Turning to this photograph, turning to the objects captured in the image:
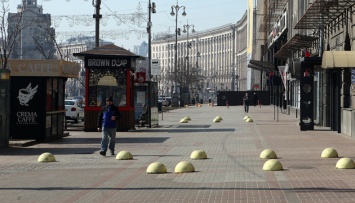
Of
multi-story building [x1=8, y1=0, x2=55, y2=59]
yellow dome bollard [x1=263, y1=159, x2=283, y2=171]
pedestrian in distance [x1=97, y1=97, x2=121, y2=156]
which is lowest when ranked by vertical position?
yellow dome bollard [x1=263, y1=159, x2=283, y2=171]

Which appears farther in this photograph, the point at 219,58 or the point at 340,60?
the point at 219,58

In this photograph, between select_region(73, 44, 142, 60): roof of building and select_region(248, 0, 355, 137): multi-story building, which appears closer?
select_region(248, 0, 355, 137): multi-story building

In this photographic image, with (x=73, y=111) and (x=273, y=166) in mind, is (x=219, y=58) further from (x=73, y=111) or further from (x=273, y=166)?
(x=273, y=166)

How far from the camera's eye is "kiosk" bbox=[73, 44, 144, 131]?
3388cm

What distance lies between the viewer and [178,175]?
17078 mm

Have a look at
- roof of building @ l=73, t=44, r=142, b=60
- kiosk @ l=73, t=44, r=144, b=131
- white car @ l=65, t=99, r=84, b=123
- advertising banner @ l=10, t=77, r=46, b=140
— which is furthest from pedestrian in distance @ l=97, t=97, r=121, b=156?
white car @ l=65, t=99, r=84, b=123

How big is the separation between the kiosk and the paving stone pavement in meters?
5.24

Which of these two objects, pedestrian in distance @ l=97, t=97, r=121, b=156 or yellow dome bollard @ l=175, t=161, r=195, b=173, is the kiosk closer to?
pedestrian in distance @ l=97, t=97, r=121, b=156

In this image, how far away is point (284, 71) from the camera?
44.8 metres

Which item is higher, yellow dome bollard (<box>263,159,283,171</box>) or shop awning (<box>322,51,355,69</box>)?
shop awning (<box>322,51,355,69</box>)

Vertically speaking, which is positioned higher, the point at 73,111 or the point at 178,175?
the point at 73,111

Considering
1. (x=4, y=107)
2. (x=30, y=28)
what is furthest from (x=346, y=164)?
(x=30, y=28)

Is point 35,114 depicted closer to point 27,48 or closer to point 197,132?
point 197,132

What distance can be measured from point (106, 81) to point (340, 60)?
10.5 meters
